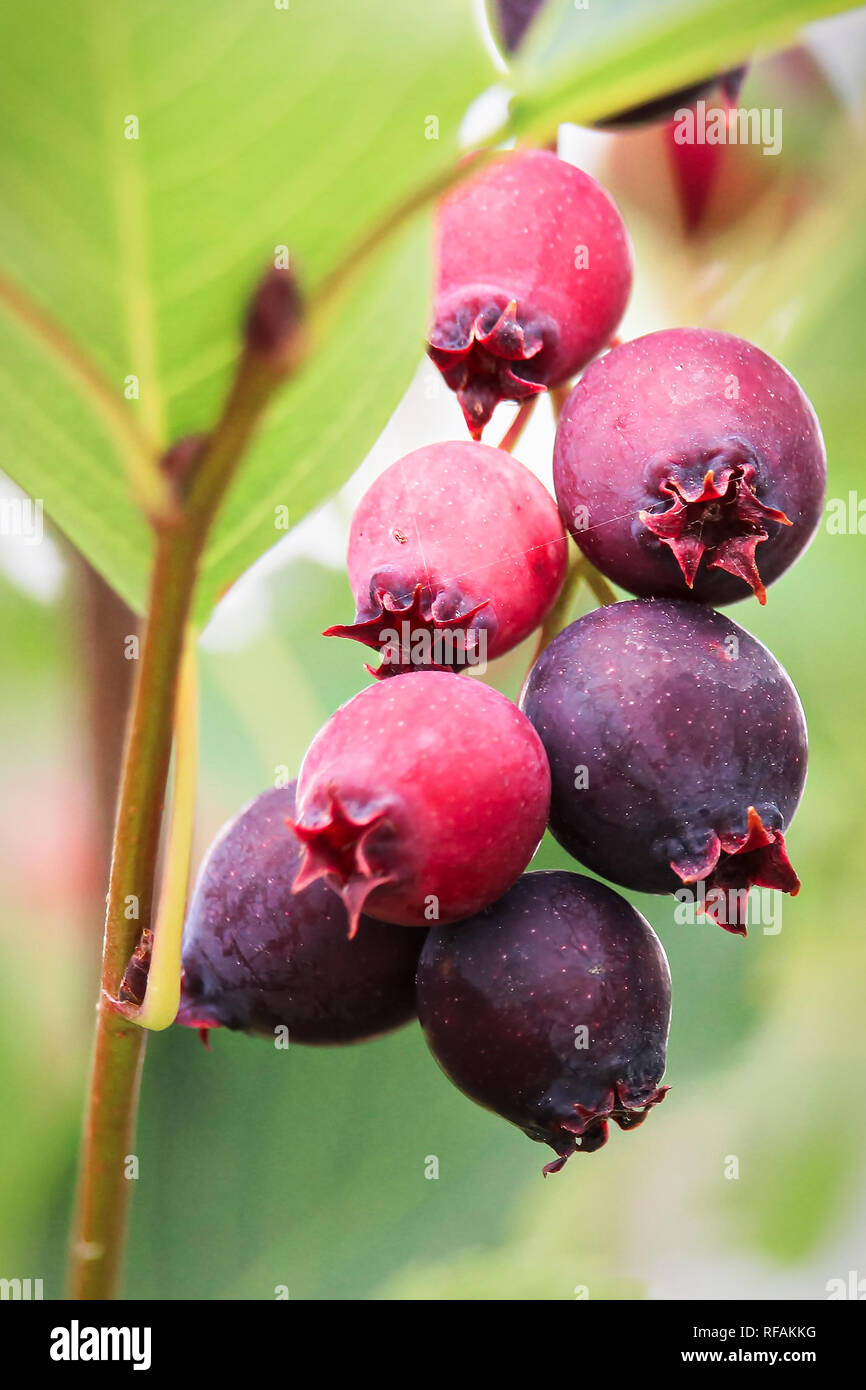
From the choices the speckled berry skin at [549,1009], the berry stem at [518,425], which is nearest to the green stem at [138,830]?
the speckled berry skin at [549,1009]

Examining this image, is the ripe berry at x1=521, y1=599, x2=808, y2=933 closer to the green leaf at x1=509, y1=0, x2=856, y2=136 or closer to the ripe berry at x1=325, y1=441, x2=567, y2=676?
the ripe berry at x1=325, y1=441, x2=567, y2=676

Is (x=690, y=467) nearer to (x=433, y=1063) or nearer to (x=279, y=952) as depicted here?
(x=279, y=952)

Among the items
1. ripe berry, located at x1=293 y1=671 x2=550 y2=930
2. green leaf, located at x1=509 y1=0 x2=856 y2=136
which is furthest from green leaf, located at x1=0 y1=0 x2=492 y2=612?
ripe berry, located at x1=293 y1=671 x2=550 y2=930

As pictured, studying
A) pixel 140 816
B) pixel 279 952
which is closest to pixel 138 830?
pixel 140 816

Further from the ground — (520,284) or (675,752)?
(520,284)

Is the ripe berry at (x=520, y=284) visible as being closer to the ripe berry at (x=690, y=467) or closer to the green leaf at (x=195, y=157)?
the ripe berry at (x=690, y=467)
